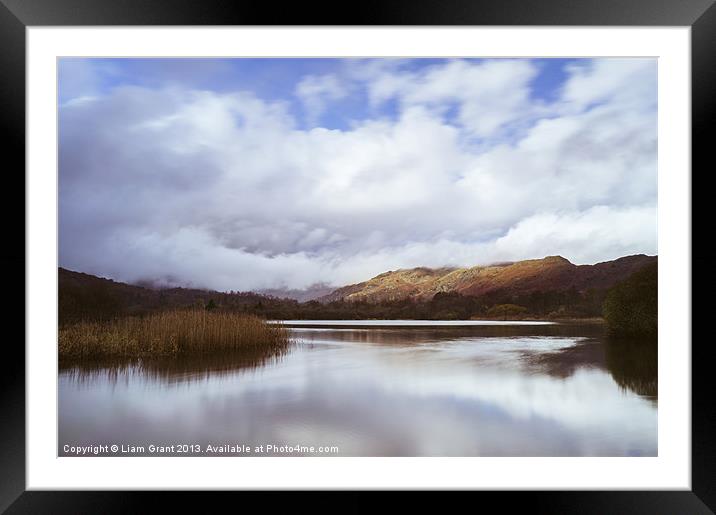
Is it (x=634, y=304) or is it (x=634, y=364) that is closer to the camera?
(x=634, y=364)

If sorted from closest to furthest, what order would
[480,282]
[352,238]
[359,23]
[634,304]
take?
[359,23] → [634,304] → [352,238] → [480,282]

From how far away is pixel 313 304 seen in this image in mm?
3258

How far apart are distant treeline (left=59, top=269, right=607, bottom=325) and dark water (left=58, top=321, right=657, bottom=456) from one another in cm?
14

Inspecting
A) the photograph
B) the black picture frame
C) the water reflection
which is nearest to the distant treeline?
the photograph

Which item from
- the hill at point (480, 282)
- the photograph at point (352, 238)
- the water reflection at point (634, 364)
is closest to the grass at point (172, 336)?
the photograph at point (352, 238)

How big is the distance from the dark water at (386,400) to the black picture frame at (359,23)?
344 mm

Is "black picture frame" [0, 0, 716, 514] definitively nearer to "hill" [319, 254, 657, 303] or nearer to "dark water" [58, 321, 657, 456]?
"dark water" [58, 321, 657, 456]

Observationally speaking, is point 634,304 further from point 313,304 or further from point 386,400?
point 313,304

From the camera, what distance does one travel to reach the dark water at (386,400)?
2.30 m

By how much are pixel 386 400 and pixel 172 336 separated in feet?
5.18

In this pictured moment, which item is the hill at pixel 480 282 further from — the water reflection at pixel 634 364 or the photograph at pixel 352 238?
the water reflection at pixel 634 364

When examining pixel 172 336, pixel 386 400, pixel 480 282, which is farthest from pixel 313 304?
pixel 480 282

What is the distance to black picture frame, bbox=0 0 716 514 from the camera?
176cm

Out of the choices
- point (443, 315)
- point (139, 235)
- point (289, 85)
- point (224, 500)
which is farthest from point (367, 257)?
point (224, 500)
